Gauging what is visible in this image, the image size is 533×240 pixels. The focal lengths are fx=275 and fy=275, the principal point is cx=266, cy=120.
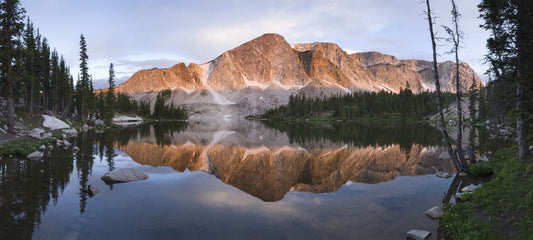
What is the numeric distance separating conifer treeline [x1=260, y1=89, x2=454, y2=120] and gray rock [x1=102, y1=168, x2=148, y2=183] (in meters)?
124

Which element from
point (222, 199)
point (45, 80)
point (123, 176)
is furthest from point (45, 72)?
point (222, 199)

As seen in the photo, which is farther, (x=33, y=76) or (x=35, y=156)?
(x=33, y=76)

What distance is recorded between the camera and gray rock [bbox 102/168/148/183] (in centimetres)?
1620

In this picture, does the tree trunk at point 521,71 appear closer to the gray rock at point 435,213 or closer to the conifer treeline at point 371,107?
the gray rock at point 435,213

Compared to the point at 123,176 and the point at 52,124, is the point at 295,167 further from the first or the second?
the point at 52,124

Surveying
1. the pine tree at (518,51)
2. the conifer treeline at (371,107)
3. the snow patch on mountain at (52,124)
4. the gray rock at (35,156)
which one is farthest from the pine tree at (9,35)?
the conifer treeline at (371,107)

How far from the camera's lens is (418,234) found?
8938 mm

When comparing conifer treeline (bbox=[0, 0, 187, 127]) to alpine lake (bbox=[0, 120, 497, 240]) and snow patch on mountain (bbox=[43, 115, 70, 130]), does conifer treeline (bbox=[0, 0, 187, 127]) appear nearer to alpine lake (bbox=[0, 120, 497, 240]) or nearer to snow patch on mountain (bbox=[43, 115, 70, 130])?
snow patch on mountain (bbox=[43, 115, 70, 130])

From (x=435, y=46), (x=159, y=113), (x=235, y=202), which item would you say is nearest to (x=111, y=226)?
(x=235, y=202)

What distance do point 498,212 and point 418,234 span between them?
290cm

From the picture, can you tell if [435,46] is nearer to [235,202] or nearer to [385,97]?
[235,202]

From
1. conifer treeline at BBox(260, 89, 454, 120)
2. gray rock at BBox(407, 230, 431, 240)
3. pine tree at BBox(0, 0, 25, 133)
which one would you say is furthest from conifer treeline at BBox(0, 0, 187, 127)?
conifer treeline at BBox(260, 89, 454, 120)

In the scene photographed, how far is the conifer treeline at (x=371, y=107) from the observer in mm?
128875

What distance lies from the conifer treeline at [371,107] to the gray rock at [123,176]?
12384cm
